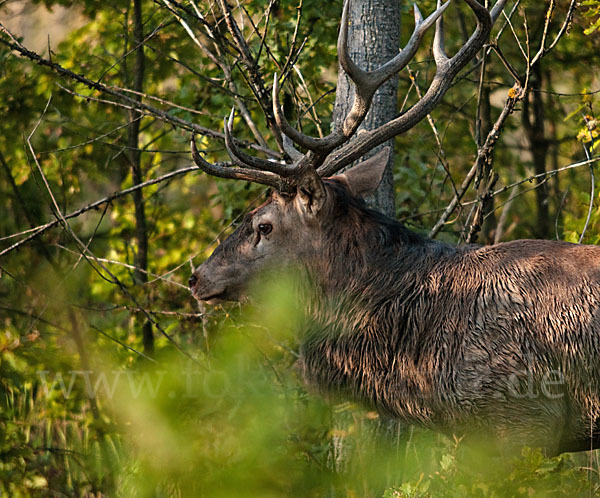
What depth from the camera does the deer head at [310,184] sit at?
4266 millimetres

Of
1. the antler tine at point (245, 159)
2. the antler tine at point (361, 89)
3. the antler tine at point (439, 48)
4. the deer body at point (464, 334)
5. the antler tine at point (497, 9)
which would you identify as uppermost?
the antler tine at point (497, 9)

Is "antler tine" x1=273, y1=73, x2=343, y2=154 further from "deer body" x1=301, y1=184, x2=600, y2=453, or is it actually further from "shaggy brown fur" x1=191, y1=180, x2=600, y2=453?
"deer body" x1=301, y1=184, x2=600, y2=453

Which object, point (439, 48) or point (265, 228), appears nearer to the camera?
point (265, 228)

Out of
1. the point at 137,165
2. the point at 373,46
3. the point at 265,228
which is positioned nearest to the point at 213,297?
the point at 265,228

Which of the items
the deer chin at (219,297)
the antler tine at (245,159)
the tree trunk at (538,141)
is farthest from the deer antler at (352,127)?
the tree trunk at (538,141)

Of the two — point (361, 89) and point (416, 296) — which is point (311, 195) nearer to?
point (361, 89)

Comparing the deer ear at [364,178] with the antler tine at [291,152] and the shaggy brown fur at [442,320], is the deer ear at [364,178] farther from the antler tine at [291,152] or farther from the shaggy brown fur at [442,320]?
the antler tine at [291,152]

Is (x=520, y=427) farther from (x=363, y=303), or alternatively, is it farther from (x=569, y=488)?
(x=363, y=303)

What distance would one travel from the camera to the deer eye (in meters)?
4.47

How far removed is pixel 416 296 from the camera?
4.25 meters

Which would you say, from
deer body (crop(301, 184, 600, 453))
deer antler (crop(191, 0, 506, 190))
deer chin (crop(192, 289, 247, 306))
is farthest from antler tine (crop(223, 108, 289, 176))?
deer chin (crop(192, 289, 247, 306))

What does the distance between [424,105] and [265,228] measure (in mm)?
1161

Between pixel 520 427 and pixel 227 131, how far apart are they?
2130mm

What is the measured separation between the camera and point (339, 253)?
14.6 feet
